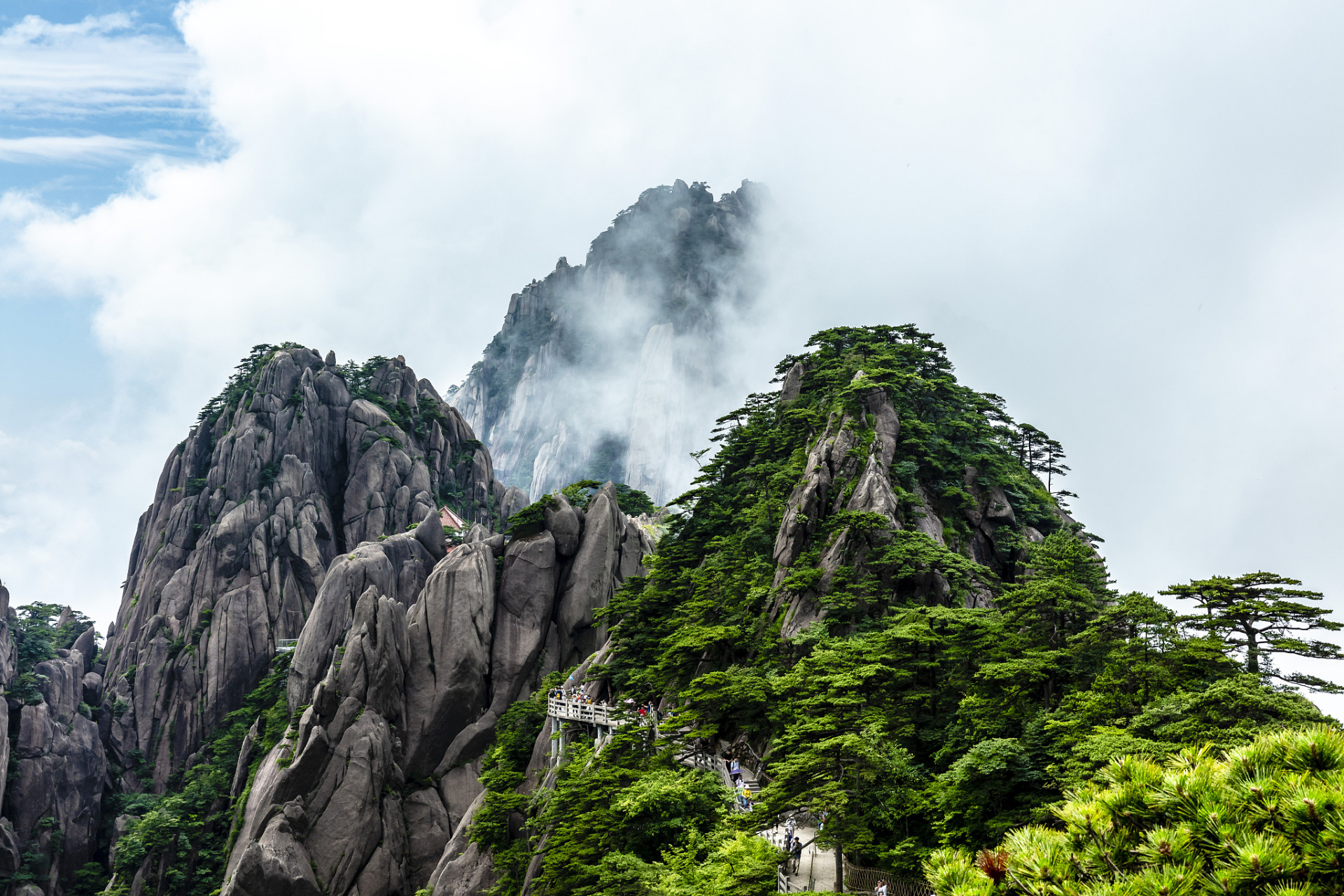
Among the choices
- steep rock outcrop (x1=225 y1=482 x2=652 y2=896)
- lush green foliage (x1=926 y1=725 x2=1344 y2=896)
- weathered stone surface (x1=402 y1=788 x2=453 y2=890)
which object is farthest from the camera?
weathered stone surface (x1=402 y1=788 x2=453 y2=890)

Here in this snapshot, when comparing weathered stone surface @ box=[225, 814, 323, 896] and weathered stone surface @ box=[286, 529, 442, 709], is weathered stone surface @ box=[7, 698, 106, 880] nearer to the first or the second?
weathered stone surface @ box=[286, 529, 442, 709]

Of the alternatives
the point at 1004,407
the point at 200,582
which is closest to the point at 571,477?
the point at 200,582

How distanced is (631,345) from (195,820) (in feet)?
404

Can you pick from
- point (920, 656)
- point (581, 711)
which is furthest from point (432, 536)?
point (920, 656)

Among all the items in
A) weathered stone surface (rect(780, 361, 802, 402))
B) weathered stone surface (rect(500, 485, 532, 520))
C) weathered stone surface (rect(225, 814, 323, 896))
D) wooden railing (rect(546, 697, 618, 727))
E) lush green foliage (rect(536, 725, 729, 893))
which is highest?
weathered stone surface (rect(500, 485, 532, 520))

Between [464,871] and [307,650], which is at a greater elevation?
[307,650]

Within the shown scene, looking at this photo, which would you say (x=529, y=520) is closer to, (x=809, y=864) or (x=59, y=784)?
(x=59, y=784)

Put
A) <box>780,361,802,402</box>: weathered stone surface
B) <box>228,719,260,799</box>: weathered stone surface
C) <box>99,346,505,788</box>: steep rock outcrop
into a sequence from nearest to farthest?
<box>228,719,260,799</box>: weathered stone surface < <box>780,361,802,402</box>: weathered stone surface < <box>99,346,505,788</box>: steep rock outcrop

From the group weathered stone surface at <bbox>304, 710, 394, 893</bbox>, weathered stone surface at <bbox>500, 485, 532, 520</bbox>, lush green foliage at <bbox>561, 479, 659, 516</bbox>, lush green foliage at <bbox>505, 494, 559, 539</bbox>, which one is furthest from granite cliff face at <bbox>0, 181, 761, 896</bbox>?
lush green foliage at <bbox>561, 479, 659, 516</bbox>

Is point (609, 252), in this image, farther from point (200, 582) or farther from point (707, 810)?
point (707, 810)

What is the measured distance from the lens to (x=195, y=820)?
160 feet

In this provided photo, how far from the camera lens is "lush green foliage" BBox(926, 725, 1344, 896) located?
7.43 m

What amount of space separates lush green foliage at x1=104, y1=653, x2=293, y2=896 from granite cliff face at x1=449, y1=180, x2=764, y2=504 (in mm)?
96176

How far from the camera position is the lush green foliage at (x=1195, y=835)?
293 inches
